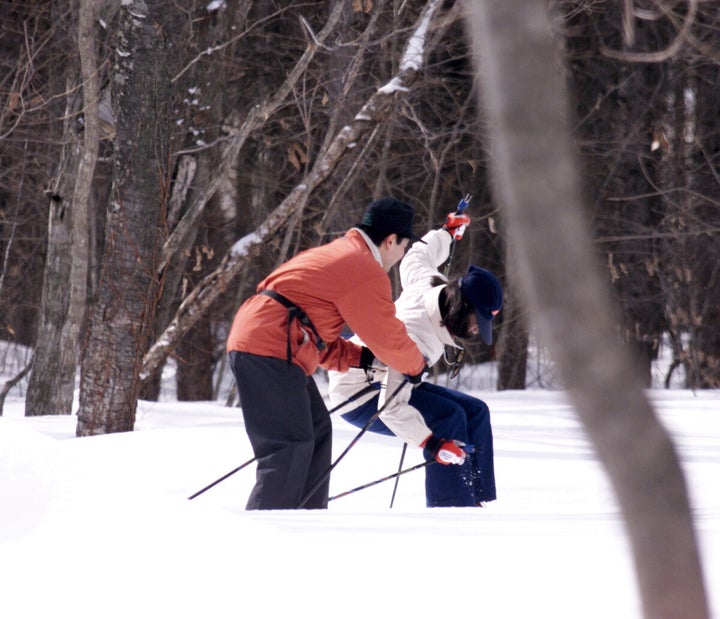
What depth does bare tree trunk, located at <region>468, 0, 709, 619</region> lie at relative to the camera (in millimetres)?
1277

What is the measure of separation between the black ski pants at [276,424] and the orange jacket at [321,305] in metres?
0.07

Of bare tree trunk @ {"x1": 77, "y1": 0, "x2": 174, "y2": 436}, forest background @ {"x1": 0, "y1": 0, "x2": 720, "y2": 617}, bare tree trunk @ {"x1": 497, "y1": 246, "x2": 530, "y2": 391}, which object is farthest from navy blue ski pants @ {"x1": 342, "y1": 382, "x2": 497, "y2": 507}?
bare tree trunk @ {"x1": 497, "y1": 246, "x2": 530, "y2": 391}

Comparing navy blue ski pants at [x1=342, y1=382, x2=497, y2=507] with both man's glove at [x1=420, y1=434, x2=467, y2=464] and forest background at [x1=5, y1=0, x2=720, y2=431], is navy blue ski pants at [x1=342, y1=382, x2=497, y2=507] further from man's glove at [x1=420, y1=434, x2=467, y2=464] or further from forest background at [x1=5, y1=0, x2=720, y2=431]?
forest background at [x1=5, y1=0, x2=720, y2=431]

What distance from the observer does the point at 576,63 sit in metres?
15.3

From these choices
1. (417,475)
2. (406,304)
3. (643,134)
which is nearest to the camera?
(406,304)

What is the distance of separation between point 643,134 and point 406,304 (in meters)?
9.67

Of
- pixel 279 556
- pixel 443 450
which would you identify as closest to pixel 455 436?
pixel 443 450

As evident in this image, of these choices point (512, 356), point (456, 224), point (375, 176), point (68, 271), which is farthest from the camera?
point (512, 356)

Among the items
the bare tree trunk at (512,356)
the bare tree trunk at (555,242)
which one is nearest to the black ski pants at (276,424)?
the bare tree trunk at (555,242)

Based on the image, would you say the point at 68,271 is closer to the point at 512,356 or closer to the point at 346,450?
the point at 346,450

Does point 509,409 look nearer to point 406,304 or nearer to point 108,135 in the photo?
point 406,304

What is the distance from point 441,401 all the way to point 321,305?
3.71ft

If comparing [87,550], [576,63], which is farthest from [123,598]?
[576,63]

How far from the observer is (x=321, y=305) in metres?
4.36
